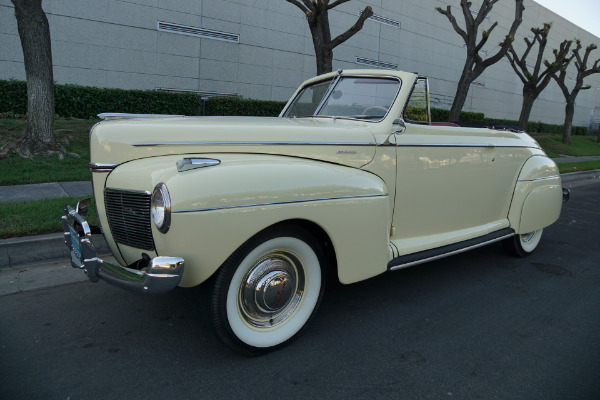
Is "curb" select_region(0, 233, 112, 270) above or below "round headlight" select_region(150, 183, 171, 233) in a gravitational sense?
below

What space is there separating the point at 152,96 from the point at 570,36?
35822mm

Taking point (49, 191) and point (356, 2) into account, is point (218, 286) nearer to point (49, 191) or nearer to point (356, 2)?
point (49, 191)

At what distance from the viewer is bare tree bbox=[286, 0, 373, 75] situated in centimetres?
931

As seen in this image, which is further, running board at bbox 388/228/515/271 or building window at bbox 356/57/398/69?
building window at bbox 356/57/398/69

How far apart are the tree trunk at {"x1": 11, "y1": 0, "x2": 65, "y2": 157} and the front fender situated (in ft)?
19.8

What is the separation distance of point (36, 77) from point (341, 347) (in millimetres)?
7153

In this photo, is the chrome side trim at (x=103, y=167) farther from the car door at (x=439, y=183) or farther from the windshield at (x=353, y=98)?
the car door at (x=439, y=183)

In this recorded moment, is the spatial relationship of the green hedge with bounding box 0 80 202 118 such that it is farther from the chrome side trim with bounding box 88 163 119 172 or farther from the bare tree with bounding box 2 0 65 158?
the chrome side trim with bounding box 88 163 119 172

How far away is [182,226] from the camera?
2.08 meters

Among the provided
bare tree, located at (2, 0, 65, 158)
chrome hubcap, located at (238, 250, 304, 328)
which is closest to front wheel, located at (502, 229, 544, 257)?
chrome hubcap, located at (238, 250, 304, 328)

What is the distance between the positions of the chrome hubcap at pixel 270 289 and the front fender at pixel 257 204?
28 cm

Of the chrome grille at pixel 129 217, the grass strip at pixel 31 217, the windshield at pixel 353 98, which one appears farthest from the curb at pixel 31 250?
the windshield at pixel 353 98

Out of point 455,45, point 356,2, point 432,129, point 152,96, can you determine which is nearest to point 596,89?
point 455,45

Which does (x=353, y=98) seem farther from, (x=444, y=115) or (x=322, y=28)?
(x=444, y=115)
